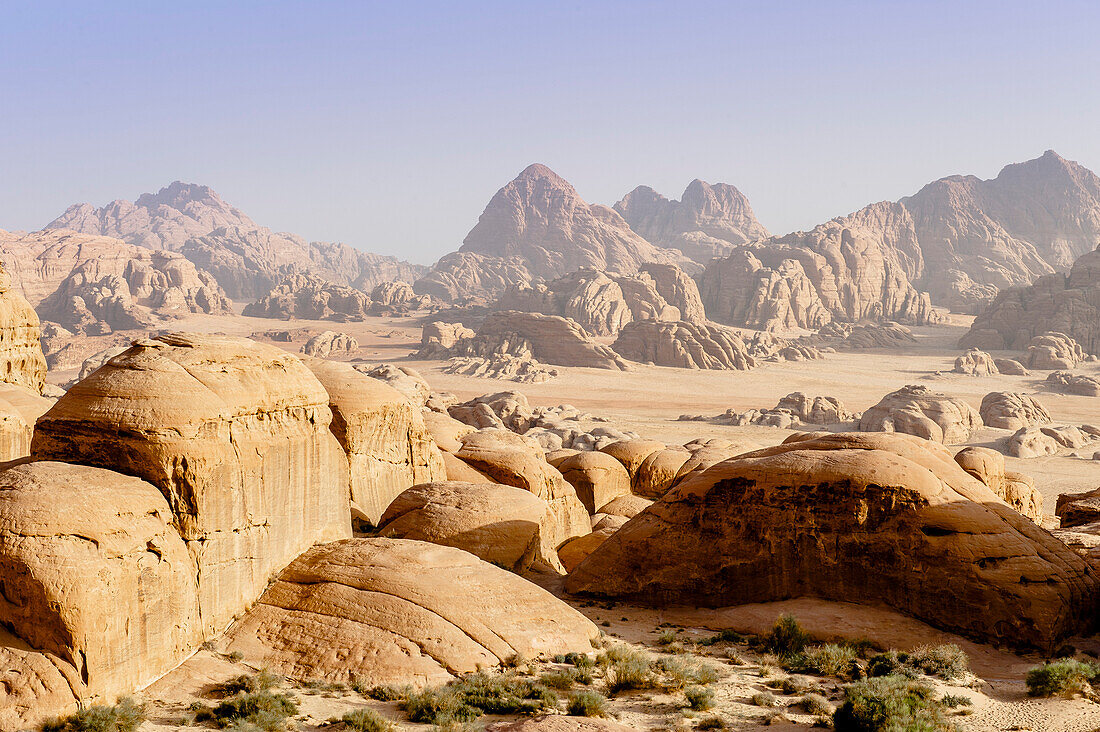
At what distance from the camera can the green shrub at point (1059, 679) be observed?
9906 mm

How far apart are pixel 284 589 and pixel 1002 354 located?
282ft

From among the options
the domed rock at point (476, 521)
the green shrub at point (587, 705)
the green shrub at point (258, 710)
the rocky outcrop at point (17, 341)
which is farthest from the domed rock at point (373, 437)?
the rocky outcrop at point (17, 341)

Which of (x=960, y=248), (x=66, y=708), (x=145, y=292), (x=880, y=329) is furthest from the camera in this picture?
A: (x=960, y=248)

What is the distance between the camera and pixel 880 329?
3681 inches

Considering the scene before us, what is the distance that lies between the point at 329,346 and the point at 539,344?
78.1ft

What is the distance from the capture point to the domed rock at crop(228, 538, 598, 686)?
34.6 ft

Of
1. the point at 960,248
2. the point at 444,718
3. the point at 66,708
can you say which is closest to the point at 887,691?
the point at 444,718

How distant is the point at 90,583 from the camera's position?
8.74m

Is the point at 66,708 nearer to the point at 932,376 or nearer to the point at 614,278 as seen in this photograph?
the point at 932,376

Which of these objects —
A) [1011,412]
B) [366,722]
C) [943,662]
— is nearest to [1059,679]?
[943,662]

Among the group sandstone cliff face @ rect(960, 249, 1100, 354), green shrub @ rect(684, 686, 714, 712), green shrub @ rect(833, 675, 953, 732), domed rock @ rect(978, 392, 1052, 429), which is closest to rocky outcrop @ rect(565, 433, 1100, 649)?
green shrub @ rect(833, 675, 953, 732)

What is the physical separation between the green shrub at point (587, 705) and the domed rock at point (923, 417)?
34507 mm

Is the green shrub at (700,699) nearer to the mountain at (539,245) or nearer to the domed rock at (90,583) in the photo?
the domed rock at (90,583)

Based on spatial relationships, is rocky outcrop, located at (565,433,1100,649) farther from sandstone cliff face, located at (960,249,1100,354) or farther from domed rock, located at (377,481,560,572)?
sandstone cliff face, located at (960,249,1100,354)
